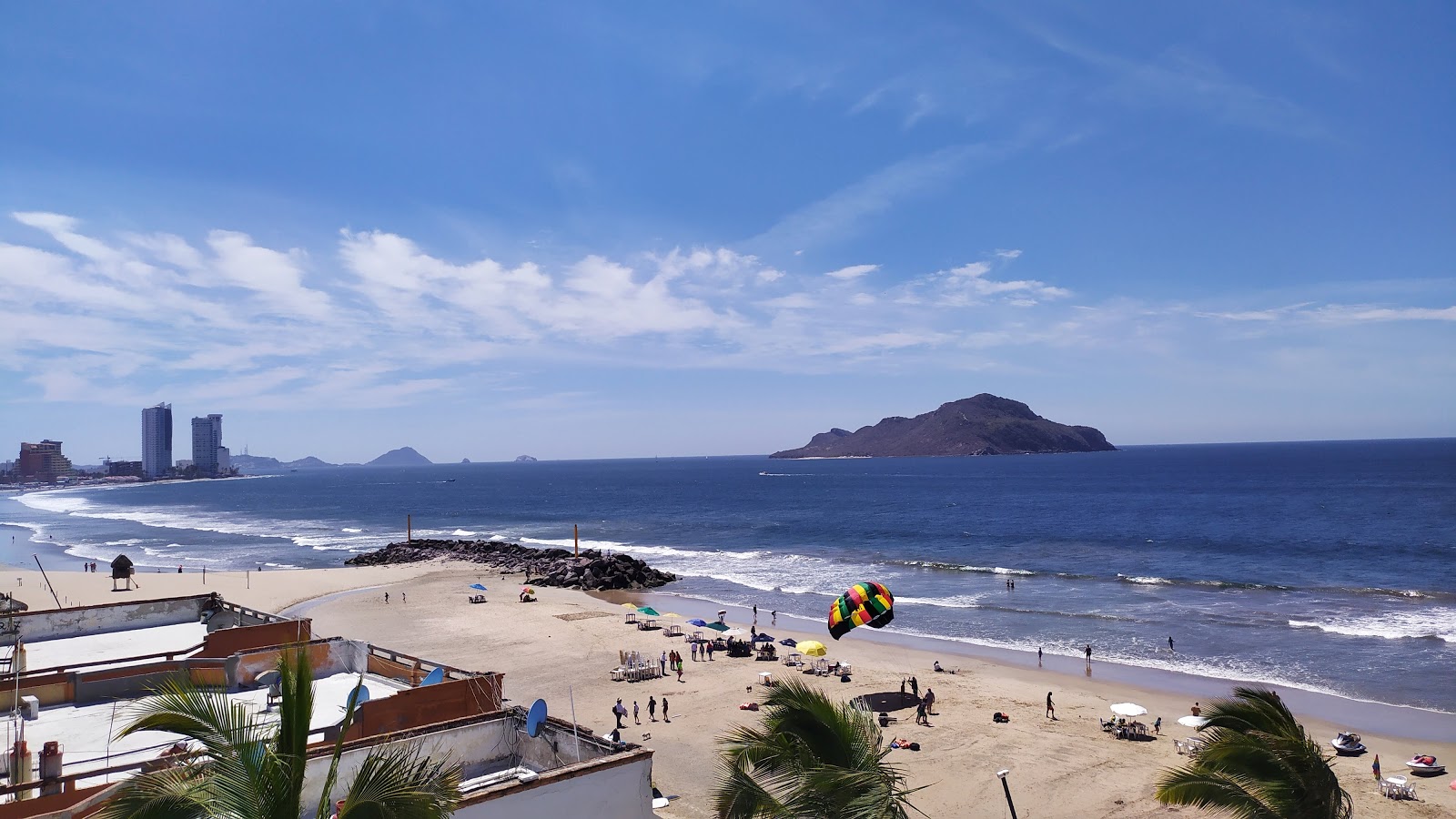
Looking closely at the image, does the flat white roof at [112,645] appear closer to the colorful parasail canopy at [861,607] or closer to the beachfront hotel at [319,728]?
the beachfront hotel at [319,728]

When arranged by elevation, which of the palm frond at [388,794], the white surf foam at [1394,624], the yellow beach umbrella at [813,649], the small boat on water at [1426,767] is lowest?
the white surf foam at [1394,624]

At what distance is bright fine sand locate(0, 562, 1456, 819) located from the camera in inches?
711

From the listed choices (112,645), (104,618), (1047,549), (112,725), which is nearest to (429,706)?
(112,725)

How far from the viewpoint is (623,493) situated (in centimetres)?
14388

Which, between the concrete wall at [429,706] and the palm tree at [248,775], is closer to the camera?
the palm tree at [248,775]

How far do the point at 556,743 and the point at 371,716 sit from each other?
2.23 m

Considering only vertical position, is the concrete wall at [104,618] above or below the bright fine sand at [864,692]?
above

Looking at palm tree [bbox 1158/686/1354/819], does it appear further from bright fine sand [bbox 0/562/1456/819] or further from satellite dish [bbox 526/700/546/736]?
bright fine sand [bbox 0/562/1456/819]

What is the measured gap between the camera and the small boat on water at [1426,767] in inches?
736

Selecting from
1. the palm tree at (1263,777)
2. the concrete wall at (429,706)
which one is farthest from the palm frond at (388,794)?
the concrete wall at (429,706)

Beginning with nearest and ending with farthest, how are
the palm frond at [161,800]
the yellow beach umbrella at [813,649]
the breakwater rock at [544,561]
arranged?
the palm frond at [161,800] → the yellow beach umbrella at [813,649] → the breakwater rock at [544,561]

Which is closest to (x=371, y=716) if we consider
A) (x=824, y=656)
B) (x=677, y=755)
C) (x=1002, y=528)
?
(x=677, y=755)

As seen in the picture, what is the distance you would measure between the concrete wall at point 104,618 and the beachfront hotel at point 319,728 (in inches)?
20.4

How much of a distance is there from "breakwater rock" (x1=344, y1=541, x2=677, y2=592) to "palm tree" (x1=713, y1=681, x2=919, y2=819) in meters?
44.9
